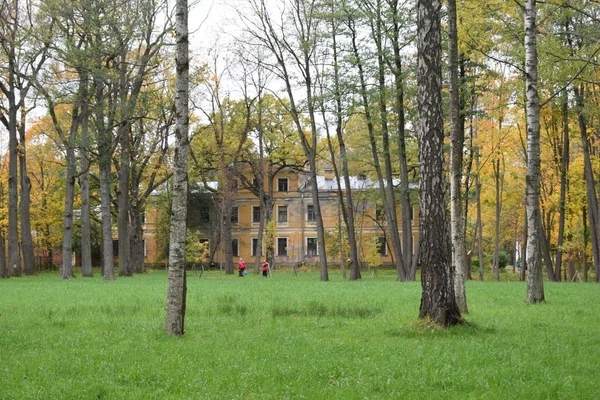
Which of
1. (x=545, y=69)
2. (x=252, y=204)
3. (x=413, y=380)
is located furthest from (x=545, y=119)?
(x=252, y=204)

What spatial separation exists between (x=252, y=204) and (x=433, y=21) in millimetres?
56192

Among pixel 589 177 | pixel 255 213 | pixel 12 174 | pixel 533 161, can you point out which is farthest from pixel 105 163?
pixel 255 213

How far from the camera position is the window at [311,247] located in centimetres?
6294

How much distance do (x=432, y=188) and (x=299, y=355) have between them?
3.85 m

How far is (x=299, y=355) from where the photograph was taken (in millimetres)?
7734

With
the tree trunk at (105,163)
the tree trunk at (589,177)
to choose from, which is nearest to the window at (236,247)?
the tree trunk at (105,163)

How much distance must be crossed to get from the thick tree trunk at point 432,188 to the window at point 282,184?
177 feet

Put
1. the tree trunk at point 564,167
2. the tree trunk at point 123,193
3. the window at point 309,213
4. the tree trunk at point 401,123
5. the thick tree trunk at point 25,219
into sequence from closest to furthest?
the tree trunk at point 564,167, the tree trunk at point 401,123, the tree trunk at point 123,193, the thick tree trunk at point 25,219, the window at point 309,213

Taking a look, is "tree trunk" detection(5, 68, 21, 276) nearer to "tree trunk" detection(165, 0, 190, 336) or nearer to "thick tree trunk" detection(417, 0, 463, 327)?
"tree trunk" detection(165, 0, 190, 336)

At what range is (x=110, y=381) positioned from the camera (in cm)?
627

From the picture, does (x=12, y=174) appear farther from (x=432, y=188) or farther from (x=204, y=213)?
(x=204, y=213)

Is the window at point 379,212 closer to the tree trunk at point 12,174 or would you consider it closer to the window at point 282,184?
the window at point 282,184

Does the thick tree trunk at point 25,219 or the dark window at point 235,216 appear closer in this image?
the thick tree trunk at point 25,219

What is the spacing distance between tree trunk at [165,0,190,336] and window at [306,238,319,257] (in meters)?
53.4
